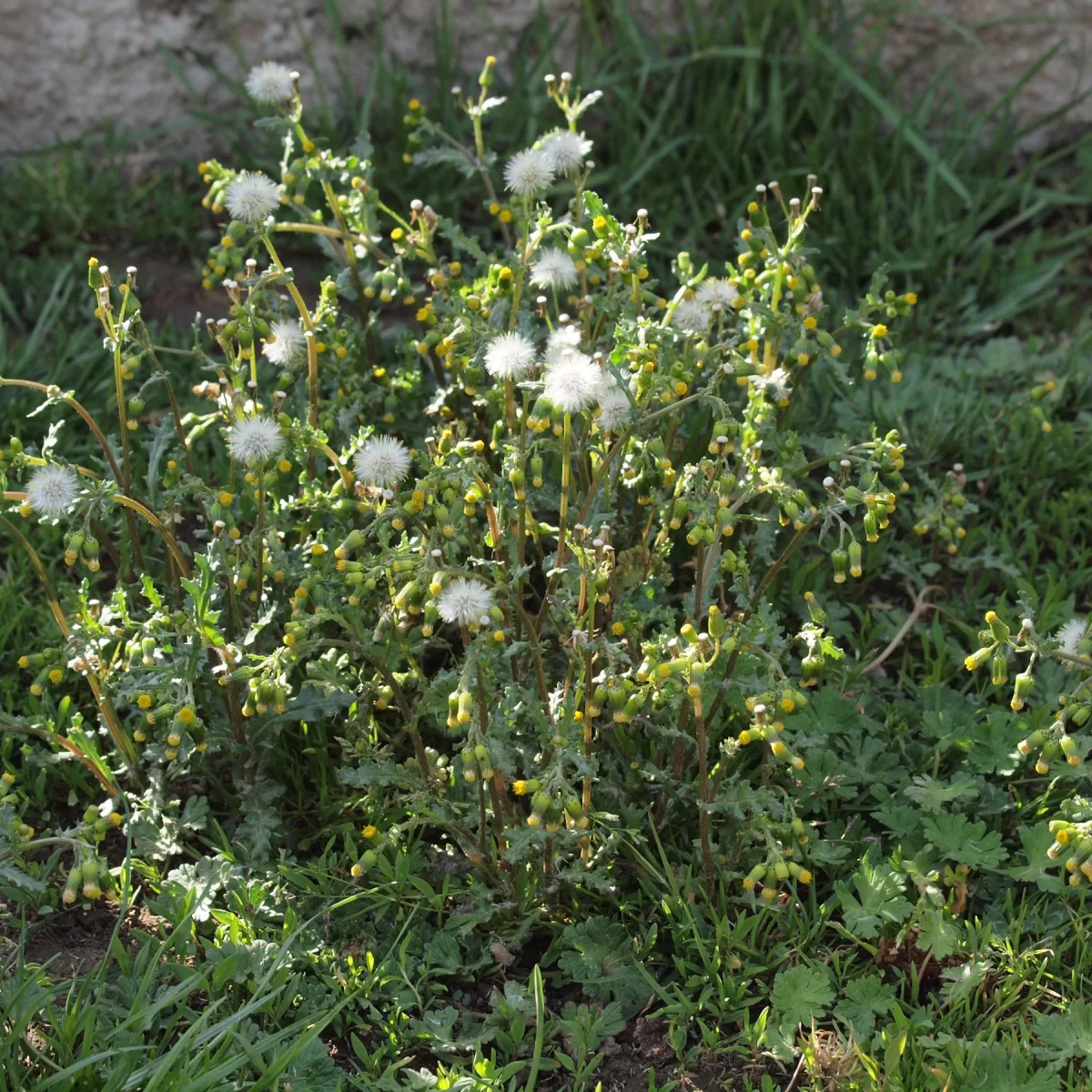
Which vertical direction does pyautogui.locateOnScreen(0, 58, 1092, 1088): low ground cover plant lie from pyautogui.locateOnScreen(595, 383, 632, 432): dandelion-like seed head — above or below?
below

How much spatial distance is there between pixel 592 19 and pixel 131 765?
292 centimetres

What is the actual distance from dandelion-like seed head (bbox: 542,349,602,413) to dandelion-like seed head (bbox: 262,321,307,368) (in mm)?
788

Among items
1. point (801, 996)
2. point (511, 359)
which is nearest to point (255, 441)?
point (511, 359)

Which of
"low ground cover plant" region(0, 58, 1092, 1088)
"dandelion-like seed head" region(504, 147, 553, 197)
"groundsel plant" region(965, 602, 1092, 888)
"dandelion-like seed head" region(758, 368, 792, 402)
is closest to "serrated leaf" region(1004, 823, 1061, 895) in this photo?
"low ground cover plant" region(0, 58, 1092, 1088)

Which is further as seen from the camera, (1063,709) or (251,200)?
(251,200)

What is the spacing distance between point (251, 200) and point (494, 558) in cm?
85

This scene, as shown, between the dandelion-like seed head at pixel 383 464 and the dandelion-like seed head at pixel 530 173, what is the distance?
23.0 inches

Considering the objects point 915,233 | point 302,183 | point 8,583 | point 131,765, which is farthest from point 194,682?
point 915,233

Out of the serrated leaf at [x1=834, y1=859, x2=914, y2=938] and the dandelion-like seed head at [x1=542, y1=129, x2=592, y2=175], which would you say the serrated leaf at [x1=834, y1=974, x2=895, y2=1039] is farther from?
the dandelion-like seed head at [x1=542, y1=129, x2=592, y2=175]

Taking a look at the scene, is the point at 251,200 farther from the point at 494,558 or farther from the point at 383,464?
the point at 494,558

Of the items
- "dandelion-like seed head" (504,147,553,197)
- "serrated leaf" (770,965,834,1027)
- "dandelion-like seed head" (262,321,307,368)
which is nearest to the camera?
"serrated leaf" (770,965,834,1027)

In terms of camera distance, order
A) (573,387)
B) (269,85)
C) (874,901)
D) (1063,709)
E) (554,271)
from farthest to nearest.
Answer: (269,85) → (554,271) → (874,901) → (1063,709) → (573,387)

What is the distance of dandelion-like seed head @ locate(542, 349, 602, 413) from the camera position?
215 centimetres

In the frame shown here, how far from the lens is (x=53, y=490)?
2.34 m
